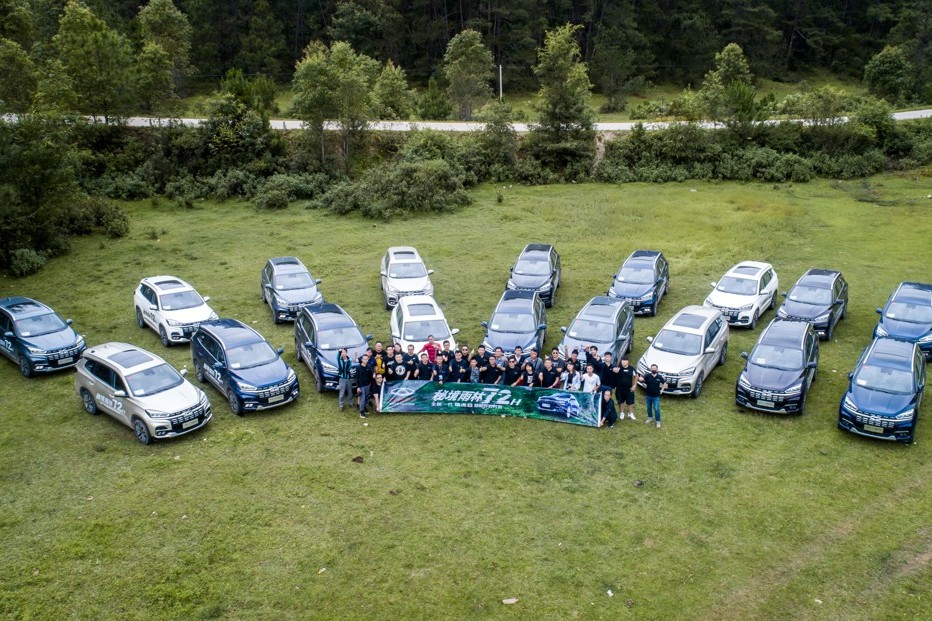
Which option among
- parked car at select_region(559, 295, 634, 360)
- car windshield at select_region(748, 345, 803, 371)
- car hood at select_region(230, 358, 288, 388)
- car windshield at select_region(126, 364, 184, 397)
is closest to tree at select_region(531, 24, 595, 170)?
parked car at select_region(559, 295, 634, 360)

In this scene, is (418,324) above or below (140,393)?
above

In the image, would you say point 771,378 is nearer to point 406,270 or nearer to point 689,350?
point 689,350

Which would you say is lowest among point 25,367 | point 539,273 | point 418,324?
point 25,367

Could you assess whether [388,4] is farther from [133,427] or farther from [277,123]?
[133,427]

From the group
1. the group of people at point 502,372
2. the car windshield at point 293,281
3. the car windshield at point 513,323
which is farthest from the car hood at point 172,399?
the car windshield at point 513,323

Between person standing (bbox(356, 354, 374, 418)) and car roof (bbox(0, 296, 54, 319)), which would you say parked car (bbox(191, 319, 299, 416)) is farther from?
car roof (bbox(0, 296, 54, 319))

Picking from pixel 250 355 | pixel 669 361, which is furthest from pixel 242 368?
pixel 669 361

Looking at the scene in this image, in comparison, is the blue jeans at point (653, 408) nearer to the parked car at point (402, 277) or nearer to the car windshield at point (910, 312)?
the car windshield at point (910, 312)
